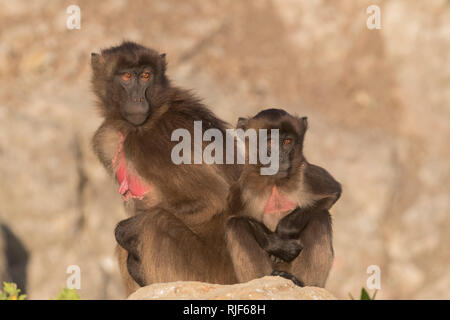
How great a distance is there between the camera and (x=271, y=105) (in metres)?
13.5

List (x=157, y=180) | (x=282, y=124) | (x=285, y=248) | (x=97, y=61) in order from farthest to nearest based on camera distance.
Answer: (x=97, y=61), (x=157, y=180), (x=282, y=124), (x=285, y=248)

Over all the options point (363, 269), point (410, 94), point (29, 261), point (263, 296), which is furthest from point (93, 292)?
point (263, 296)

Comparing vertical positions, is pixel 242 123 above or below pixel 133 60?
below

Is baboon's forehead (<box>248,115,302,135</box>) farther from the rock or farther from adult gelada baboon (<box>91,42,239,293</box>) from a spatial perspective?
the rock

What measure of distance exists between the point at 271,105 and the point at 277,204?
8.09 metres

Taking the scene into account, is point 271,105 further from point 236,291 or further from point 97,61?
point 236,291

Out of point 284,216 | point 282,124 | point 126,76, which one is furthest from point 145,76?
point 284,216

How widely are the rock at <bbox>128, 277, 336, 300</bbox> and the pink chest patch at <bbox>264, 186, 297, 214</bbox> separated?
90cm

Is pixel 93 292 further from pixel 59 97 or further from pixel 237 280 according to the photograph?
pixel 237 280

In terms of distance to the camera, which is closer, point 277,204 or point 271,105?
point 277,204

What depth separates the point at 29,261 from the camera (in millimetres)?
12094

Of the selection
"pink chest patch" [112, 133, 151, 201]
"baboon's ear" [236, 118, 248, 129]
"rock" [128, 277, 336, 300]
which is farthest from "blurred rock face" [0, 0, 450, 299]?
"rock" [128, 277, 336, 300]

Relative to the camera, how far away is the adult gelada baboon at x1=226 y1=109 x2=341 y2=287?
5.22 meters
